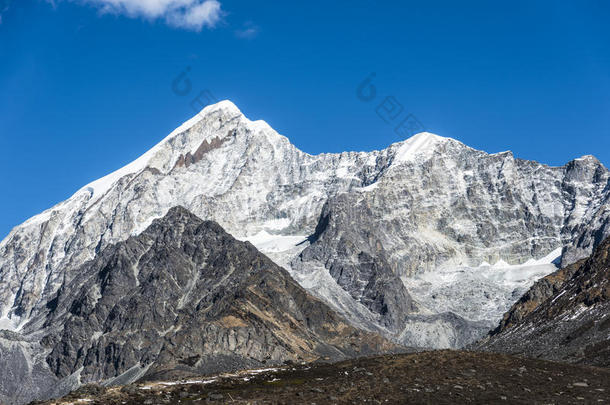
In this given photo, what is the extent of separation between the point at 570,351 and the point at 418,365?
95670 mm

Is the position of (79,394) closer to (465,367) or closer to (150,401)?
(150,401)

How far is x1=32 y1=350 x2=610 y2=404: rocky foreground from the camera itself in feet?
261

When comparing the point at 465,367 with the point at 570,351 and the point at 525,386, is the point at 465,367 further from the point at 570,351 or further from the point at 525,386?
the point at 570,351

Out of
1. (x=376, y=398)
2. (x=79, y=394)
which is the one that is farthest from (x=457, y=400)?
(x=79, y=394)

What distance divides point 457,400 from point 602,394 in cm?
1285

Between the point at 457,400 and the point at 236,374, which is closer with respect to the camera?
the point at 457,400

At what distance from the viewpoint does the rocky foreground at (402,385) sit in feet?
261

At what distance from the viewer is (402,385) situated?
83000 mm

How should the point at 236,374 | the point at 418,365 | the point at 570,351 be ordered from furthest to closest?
the point at 570,351, the point at 236,374, the point at 418,365

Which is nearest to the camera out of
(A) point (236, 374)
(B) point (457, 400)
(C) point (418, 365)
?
(B) point (457, 400)

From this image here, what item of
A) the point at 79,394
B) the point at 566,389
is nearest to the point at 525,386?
the point at 566,389

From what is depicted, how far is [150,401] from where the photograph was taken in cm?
8012

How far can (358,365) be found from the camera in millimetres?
96188

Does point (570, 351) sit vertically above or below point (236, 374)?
below
